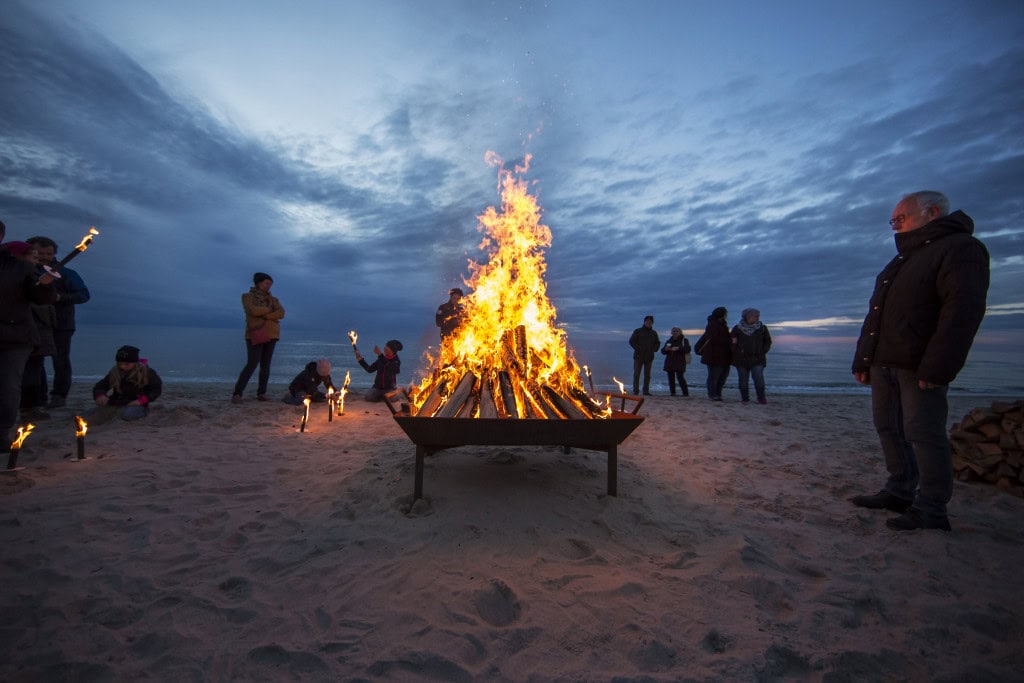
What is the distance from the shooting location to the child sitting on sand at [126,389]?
6.97 meters

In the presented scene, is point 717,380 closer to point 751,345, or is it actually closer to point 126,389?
point 751,345

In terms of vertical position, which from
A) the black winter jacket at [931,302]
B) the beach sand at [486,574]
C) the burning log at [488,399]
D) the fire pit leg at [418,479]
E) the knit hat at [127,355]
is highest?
the black winter jacket at [931,302]

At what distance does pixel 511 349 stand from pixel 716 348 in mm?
8114

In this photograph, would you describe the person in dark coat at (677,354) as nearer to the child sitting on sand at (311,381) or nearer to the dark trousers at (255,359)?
the child sitting on sand at (311,381)

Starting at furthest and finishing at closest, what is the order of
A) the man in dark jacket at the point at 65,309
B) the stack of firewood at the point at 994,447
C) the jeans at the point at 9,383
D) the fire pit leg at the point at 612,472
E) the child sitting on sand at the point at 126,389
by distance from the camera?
the man in dark jacket at the point at 65,309, the child sitting on sand at the point at 126,389, the jeans at the point at 9,383, the stack of firewood at the point at 994,447, the fire pit leg at the point at 612,472

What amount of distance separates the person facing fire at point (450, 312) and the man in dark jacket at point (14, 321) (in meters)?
6.24

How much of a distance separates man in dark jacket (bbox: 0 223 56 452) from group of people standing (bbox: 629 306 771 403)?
38.4ft

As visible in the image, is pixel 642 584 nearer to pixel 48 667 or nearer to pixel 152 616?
pixel 152 616

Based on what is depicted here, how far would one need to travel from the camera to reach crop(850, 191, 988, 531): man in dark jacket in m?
3.27

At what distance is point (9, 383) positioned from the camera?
15.4ft

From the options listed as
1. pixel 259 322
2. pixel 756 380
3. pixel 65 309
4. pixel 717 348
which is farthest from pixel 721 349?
pixel 65 309

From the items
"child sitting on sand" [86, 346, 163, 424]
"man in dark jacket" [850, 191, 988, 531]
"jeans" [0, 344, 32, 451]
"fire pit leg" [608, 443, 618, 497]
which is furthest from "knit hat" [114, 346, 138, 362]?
"man in dark jacket" [850, 191, 988, 531]

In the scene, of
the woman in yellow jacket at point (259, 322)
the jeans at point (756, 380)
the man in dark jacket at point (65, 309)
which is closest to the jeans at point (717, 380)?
the jeans at point (756, 380)

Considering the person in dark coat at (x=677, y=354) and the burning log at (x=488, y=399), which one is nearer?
the burning log at (x=488, y=399)
